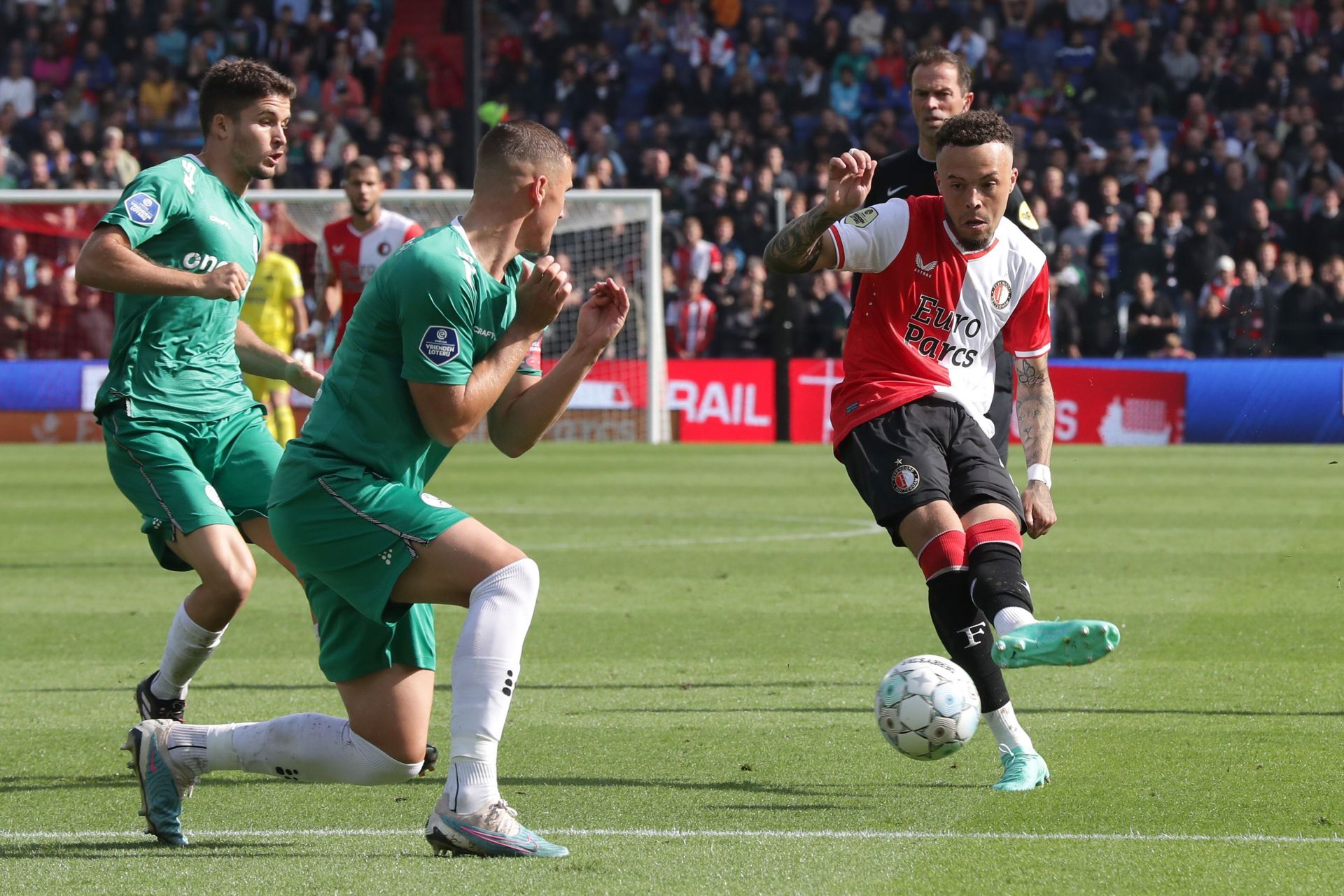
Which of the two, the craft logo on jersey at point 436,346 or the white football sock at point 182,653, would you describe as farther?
the white football sock at point 182,653

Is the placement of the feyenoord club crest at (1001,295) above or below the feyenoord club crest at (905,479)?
above

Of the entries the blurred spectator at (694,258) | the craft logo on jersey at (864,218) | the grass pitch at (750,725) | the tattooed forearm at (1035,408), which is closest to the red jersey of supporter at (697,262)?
the blurred spectator at (694,258)

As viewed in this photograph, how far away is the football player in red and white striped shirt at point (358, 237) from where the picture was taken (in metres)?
10.8

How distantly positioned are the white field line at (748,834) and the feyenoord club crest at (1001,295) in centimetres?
177

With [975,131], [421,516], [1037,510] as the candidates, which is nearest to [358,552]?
[421,516]

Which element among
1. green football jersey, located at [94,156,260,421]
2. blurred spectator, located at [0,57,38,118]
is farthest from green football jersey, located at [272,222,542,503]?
blurred spectator, located at [0,57,38,118]

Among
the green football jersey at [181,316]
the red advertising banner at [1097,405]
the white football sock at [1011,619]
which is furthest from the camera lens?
the red advertising banner at [1097,405]

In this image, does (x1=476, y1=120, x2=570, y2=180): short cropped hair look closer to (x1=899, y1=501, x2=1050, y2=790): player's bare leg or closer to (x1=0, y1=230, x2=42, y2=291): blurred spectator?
(x1=899, y1=501, x2=1050, y2=790): player's bare leg

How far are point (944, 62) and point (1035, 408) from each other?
1.27 meters

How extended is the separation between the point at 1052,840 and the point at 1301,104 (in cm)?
2136

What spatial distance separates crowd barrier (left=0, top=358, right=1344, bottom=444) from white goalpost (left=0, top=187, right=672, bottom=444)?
5 centimetres

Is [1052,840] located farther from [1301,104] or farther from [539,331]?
[1301,104]

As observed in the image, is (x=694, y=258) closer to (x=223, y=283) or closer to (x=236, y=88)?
(x=236, y=88)

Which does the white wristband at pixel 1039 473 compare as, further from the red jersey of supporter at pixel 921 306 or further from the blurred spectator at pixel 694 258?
the blurred spectator at pixel 694 258
